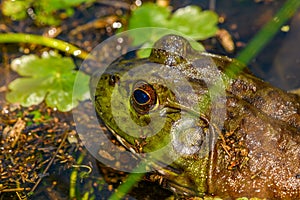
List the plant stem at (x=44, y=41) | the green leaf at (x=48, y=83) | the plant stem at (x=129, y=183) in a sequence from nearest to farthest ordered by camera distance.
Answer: the plant stem at (x=129, y=183) → the green leaf at (x=48, y=83) → the plant stem at (x=44, y=41)

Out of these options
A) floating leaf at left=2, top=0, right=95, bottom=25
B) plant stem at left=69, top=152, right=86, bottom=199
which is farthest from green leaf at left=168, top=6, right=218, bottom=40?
plant stem at left=69, top=152, right=86, bottom=199

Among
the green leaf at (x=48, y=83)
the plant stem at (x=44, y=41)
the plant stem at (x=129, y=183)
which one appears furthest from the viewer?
the plant stem at (x=44, y=41)

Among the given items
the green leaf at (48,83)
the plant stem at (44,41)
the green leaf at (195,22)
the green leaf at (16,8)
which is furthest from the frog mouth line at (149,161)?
the green leaf at (16,8)

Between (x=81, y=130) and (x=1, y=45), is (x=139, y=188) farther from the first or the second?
(x=1, y=45)

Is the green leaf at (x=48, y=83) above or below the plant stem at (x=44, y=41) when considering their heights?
below

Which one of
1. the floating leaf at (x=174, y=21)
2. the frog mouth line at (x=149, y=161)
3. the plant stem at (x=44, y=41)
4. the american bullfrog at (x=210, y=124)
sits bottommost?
the frog mouth line at (x=149, y=161)

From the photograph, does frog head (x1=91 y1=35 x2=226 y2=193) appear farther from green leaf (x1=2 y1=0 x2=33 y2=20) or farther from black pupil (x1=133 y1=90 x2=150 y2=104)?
green leaf (x1=2 y1=0 x2=33 y2=20)

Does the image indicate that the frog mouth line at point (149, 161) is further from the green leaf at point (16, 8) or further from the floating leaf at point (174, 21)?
the green leaf at point (16, 8)
